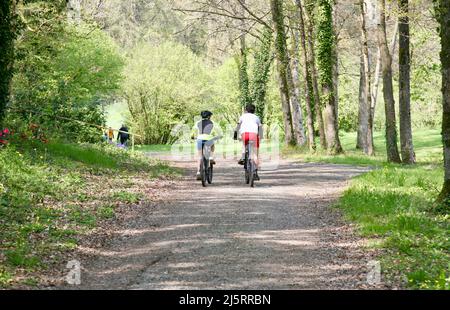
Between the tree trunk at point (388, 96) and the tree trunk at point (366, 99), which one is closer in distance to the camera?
the tree trunk at point (388, 96)

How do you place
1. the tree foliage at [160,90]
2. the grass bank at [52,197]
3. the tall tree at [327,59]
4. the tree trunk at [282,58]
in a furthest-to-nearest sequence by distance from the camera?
the tree foliage at [160,90]
the tree trunk at [282,58]
the tall tree at [327,59]
the grass bank at [52,197]

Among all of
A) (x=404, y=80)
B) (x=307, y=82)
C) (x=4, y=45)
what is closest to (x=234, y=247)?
(x=4, y=45)

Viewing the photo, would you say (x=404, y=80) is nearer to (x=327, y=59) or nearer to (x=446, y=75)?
(x=327, y=59)

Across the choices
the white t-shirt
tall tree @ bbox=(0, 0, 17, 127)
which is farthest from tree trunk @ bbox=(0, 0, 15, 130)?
the white t-shirt

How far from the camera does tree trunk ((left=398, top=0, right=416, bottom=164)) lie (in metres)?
22.1

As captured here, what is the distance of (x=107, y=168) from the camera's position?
2066cm

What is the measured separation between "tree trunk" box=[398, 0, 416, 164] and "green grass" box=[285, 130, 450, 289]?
5152 mm

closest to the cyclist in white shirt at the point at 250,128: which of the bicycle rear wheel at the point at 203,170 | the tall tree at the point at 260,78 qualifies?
the bicycle rear wheel at the point at 203,170

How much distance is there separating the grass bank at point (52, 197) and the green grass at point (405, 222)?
470cm

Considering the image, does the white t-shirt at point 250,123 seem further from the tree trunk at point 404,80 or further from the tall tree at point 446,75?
the tree trunk at point 404,80

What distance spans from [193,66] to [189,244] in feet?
156

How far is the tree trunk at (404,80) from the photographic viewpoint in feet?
72.5

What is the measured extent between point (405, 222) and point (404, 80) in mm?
12741
